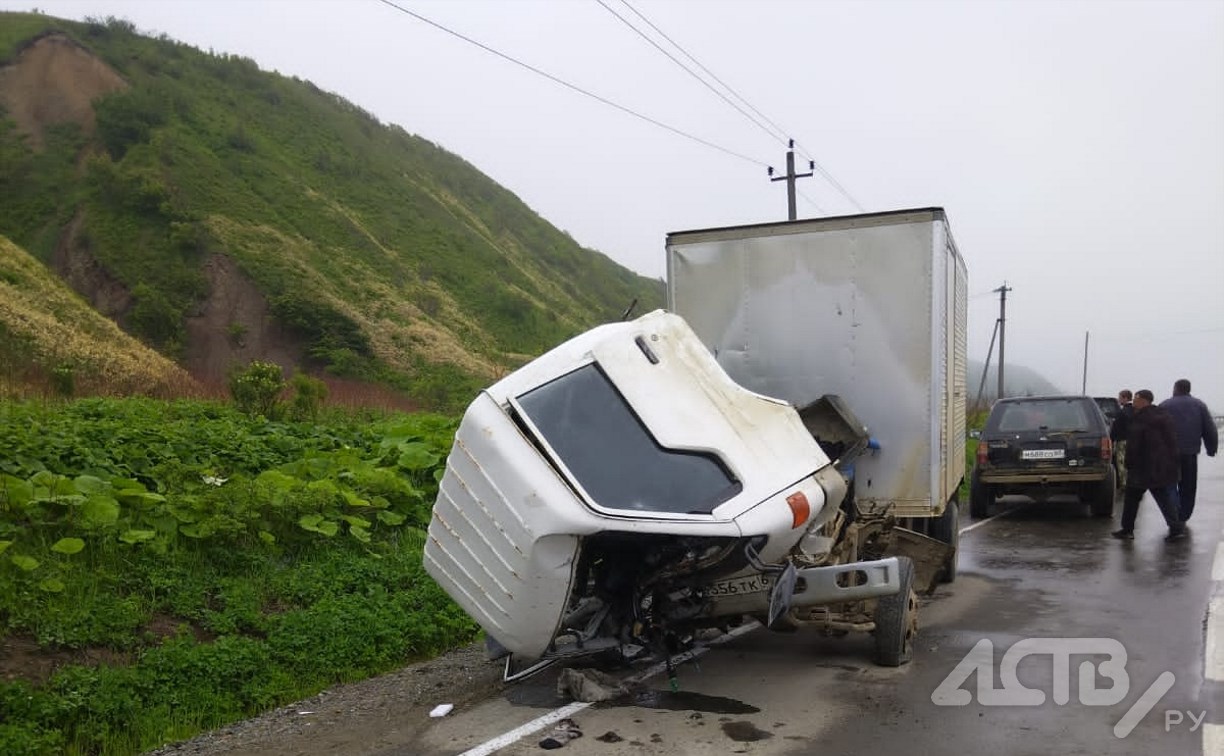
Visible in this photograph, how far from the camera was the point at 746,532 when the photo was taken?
466 cm

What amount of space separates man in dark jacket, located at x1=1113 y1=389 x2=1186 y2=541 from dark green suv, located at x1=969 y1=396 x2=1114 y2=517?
5.42 feet

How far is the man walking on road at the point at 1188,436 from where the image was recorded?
10953mm

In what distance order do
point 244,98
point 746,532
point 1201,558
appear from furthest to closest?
1. point 244,98
2. point 1201,558
3. point 746,532

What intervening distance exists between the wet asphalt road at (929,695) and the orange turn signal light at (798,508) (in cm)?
104

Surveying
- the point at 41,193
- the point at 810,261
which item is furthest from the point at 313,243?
the point at 810,261

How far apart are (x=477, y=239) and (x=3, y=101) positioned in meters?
24.1

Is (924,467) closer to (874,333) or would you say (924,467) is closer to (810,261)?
(874,333)

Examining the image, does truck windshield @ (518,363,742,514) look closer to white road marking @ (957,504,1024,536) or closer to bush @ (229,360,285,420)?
white road marking @ (957,504,1024,536)

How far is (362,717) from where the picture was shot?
527 centimetres

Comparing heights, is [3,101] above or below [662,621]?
above

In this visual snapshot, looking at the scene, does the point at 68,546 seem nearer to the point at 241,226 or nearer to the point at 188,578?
the point at 188,578

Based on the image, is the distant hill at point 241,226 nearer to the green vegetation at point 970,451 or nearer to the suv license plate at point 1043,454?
the green vegetation at point 970,451

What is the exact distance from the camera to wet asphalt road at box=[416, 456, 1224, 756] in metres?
4.59

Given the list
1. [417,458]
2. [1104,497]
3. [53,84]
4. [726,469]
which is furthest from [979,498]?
[53,84]
